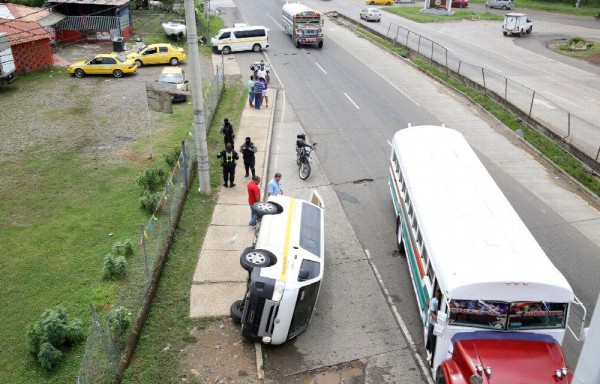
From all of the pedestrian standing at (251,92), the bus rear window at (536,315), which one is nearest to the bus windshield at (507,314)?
the bus rear window at (536,315)

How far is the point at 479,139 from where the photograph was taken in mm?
23312

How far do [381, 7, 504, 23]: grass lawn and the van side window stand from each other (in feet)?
152

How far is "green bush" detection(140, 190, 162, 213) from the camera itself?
52.5 feet

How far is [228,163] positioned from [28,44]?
22.1 m

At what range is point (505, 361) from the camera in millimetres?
8836

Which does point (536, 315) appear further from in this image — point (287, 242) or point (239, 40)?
point (239, 40)

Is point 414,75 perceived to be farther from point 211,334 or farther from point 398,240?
point 211,334

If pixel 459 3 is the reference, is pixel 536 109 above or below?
below

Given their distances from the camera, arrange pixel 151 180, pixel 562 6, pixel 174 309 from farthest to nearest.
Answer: pixel 562 6, pixel 151 180, pixel 174 309

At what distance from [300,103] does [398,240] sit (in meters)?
14.8

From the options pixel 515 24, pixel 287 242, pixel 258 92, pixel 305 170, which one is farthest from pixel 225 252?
pixel 515 24

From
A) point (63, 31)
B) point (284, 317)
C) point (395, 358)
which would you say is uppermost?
point (63, 31)

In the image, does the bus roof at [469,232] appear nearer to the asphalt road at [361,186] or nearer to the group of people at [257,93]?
the asphalt road at [361,186]

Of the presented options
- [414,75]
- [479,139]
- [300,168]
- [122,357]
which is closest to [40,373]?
[122,357]
